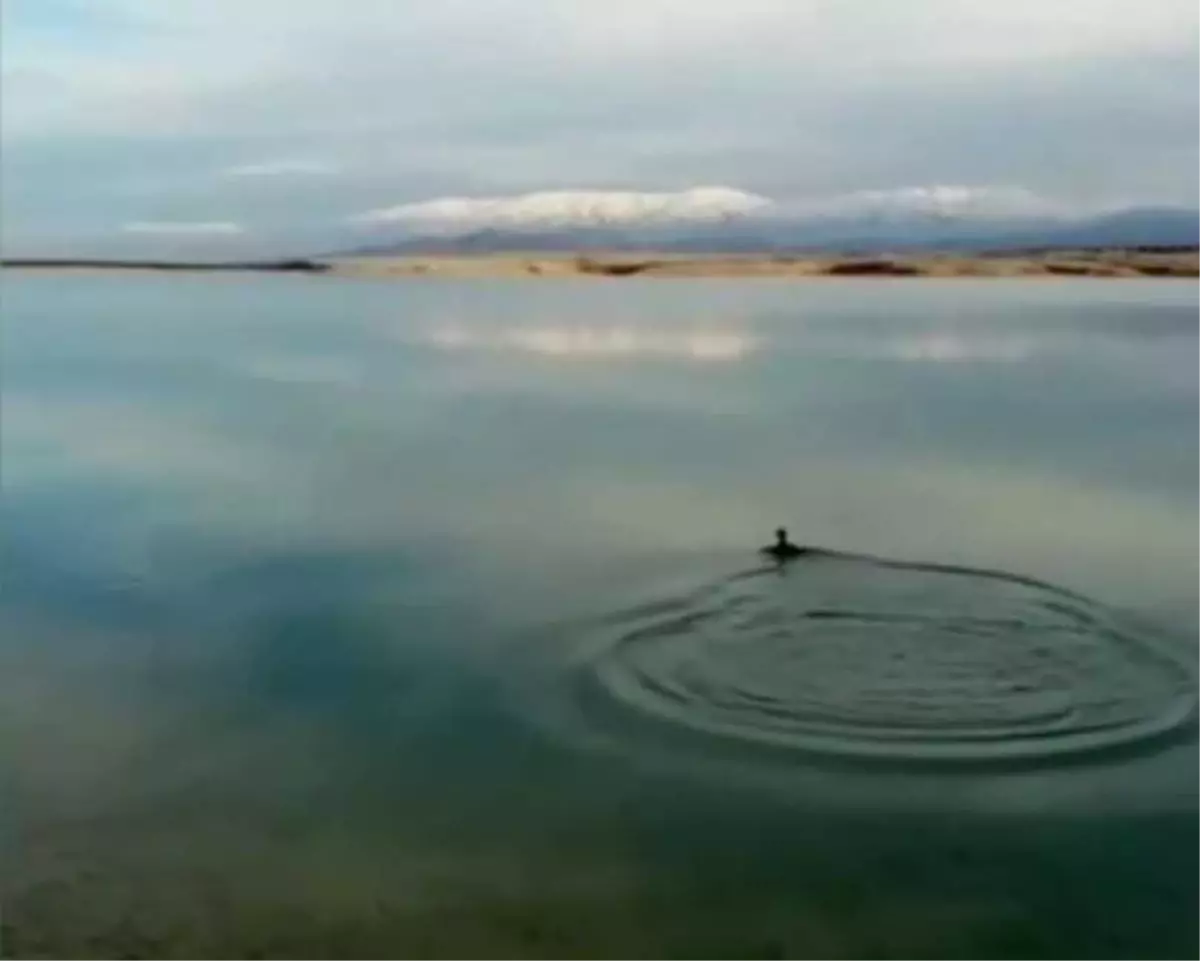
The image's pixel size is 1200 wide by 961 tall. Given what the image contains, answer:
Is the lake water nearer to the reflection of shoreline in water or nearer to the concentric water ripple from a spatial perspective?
the concentric water ripple

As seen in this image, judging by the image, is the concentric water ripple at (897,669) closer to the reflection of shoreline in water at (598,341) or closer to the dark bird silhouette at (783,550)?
the dark bird silhouette at (783,550)

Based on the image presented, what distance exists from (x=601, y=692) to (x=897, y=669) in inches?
91.9

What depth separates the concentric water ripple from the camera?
10.3 m

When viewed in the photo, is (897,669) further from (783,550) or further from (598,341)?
(598,341)

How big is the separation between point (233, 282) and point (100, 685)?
11169 cm

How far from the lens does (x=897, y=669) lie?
1153cm

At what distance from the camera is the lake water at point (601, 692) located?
818cm

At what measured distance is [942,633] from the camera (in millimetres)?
12453

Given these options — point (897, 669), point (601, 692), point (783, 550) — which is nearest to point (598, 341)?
point (783, 550)

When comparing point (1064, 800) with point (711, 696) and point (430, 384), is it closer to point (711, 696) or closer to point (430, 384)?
point (711, 696)

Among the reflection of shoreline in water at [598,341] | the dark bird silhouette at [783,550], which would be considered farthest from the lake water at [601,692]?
the reflection of shoreline in water at [598,341]

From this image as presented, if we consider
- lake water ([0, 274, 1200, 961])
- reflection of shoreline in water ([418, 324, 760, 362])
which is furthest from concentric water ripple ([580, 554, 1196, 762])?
reflection of shoreline in water ([418, 324, 760, 362])

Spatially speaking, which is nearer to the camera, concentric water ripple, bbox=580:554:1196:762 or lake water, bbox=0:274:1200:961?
Answer: lake water, bbox=0:274:1200:961

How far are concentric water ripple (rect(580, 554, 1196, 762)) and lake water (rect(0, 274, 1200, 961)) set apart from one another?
0.04 m
